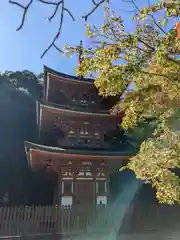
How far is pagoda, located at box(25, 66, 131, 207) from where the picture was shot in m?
11.9

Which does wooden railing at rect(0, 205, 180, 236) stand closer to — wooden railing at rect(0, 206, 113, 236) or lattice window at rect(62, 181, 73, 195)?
wooden railing at rect(0, 206, 113, 236)

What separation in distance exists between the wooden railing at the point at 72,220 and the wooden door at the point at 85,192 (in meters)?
1.21

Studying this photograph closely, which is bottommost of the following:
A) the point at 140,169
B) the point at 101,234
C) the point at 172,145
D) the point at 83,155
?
the point at 101,234

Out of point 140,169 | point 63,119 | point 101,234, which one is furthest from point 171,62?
point 63,119

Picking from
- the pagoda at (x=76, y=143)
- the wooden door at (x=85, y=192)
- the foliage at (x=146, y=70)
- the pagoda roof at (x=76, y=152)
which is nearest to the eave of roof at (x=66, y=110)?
the pagoda at (x=76, y=143)

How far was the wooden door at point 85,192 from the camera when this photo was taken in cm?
1209

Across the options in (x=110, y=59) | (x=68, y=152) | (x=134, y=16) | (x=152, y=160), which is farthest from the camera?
(x=68, y=152)

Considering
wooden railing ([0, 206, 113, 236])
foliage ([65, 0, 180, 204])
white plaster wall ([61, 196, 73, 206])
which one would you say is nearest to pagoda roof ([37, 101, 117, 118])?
white plaster wall ([61, 196, 73, 206])

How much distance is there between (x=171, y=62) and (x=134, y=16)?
947 millimetres

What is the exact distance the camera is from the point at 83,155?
38.0 feet

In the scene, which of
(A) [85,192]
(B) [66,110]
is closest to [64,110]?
(B) [66,110]

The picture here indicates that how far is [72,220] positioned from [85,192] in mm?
1926

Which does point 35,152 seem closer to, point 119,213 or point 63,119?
point 63,119

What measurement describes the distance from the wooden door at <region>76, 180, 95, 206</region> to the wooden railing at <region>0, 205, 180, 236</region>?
121 centimetres
